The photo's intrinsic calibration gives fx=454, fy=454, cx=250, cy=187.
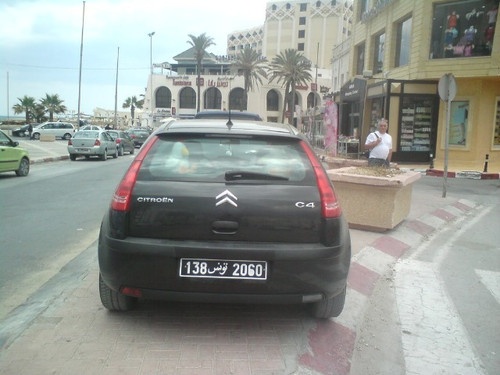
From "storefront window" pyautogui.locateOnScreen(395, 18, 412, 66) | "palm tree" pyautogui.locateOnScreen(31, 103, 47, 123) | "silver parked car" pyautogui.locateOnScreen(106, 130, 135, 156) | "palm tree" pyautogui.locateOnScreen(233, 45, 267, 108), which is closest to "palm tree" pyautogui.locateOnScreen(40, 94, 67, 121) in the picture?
"palm tree" pyautogui.locateOnScreen(31, 103, 47, 123)

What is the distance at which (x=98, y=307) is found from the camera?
382cm

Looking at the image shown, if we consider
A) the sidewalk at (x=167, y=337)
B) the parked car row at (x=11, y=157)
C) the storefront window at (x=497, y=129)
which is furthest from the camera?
Result: the storefront window at (x=497, y=129)

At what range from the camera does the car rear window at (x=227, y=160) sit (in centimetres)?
331

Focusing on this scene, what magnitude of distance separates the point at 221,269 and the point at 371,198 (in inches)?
173

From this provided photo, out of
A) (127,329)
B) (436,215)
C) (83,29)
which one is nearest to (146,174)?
(127,329)

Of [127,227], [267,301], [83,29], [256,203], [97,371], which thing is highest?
[83,29]

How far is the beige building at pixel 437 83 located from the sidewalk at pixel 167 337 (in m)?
15.8

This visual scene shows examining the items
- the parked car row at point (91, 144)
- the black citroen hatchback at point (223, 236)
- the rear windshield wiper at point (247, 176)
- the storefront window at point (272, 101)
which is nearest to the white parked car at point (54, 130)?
the parked car row at point (91, 144)

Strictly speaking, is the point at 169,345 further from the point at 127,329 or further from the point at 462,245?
the point at 462,245

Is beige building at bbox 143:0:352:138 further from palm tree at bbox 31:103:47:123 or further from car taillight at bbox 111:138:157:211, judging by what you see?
car taillight at bbox 111:138:157:211

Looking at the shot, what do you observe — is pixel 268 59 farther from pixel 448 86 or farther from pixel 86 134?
pixel 448 86

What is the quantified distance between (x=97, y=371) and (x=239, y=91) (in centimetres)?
7981

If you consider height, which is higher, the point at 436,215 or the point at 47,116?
the point at 47,116

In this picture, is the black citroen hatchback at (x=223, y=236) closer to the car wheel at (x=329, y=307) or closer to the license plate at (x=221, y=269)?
the license plate at (x=221, y=269)
